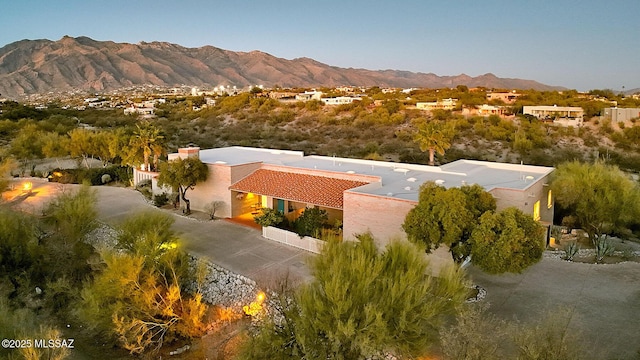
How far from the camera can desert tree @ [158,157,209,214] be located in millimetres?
22312

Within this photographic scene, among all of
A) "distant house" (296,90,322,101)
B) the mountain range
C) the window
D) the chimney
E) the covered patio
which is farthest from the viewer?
the mountain range

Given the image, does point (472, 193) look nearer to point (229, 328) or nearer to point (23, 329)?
point (229, 328)

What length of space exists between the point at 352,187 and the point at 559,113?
165ft

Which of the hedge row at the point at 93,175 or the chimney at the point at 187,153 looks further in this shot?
the hedge row at the point at 93,175

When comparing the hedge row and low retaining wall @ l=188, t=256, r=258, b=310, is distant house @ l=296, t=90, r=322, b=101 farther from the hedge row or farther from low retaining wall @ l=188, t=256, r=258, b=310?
low retaining wall @ l=188, t=256, r=258, b=310

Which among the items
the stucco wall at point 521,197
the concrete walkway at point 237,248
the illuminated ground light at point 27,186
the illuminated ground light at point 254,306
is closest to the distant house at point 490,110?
the stucco wall at point 521,197

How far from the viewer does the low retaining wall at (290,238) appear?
58.7 ft

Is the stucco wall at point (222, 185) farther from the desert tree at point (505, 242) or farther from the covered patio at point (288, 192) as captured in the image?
the desert tree at point (505, 242)

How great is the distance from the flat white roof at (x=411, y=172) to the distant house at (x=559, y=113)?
36.7m

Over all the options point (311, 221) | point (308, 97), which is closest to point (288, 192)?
point (311, 221)

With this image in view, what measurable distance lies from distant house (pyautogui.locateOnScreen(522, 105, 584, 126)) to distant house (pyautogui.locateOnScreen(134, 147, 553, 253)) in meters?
37.2

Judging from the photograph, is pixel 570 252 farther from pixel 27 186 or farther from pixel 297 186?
pixel 27 186

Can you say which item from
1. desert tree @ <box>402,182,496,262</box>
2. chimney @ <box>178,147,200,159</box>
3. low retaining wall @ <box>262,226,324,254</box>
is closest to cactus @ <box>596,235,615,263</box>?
desert tree @ <box>402,182,496,262</box>

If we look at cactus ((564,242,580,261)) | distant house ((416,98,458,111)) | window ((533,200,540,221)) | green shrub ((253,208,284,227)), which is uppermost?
distant house ((416,98,458,111))
